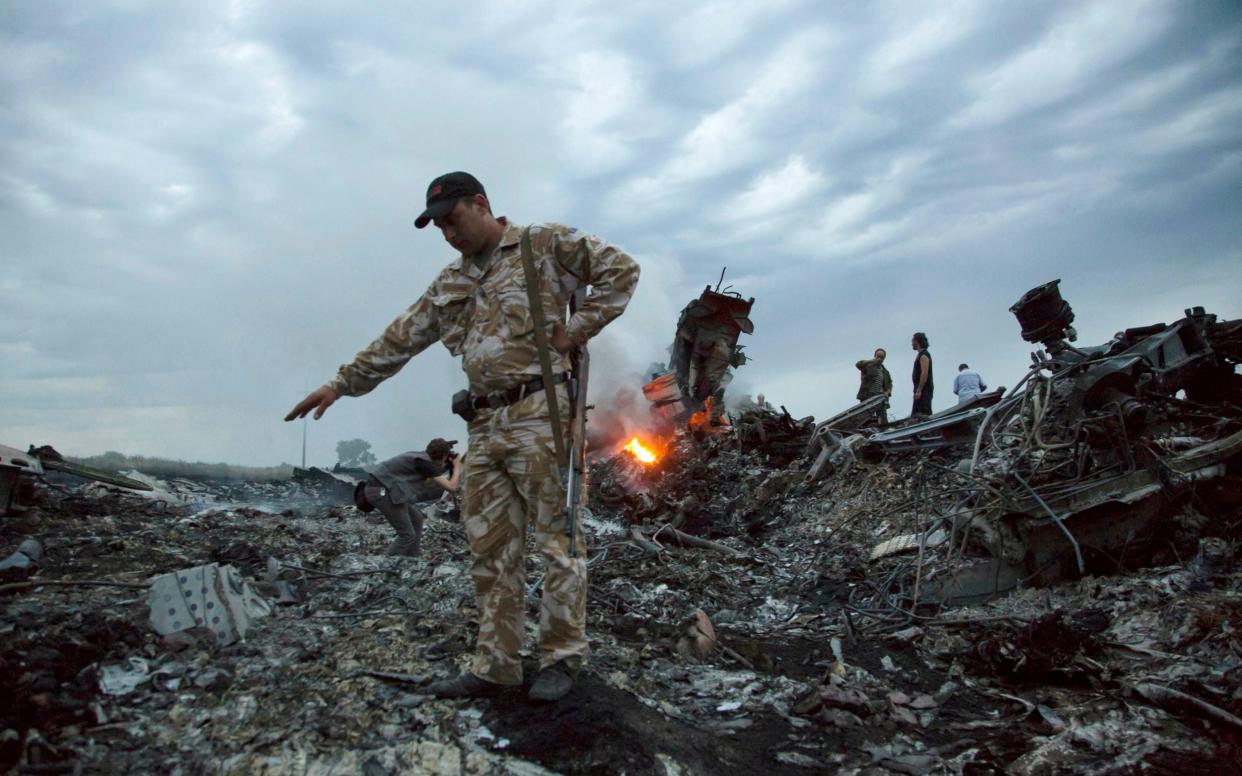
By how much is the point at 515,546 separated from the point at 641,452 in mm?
10119

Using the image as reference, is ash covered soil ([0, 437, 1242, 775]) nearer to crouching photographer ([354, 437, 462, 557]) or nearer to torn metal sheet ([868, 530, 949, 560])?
torn metal sheet ([868, 530, 949, 560])

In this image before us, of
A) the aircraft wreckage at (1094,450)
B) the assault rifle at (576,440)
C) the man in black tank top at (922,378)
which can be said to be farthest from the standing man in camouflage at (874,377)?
the assault rifle at (576,440)

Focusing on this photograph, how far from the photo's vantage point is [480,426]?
3.10m

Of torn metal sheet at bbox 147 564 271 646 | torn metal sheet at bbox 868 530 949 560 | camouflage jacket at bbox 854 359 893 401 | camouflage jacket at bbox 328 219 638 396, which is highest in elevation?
camouflage jacket at bbox 854 359 893 401

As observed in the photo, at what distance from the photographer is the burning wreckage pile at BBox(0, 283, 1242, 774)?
2.64m

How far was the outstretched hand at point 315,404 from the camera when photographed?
10.7 feet

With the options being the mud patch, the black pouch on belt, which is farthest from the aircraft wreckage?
the black pouch on belt

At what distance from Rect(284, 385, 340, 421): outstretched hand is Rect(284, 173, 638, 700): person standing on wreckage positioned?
69cm

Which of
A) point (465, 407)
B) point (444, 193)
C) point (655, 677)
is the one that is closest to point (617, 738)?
point (655, 677)

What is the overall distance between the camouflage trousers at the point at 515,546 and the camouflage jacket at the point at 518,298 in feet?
0.63

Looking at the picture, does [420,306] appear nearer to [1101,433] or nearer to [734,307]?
[1101,433]

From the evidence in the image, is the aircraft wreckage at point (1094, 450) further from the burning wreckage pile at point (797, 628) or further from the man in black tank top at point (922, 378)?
the man in black tank top at point (922, 378)

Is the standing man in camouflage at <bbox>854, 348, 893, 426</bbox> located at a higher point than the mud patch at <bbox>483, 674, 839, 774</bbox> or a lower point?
higher

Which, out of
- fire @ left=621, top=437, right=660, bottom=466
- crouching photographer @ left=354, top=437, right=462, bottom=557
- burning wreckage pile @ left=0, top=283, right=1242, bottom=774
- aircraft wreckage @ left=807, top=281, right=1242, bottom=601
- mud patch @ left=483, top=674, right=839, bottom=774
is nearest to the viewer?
mud patch @ left=483, top=674, right=839, bottom=774
